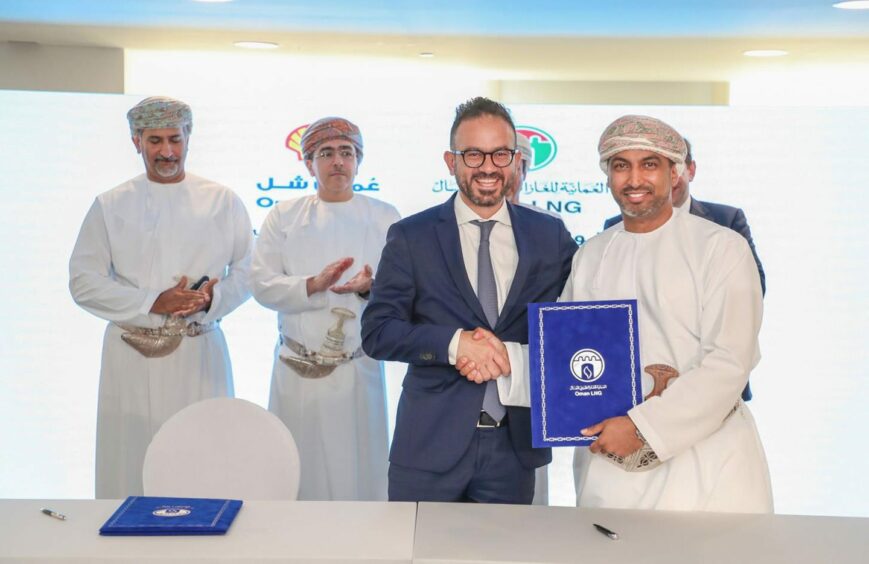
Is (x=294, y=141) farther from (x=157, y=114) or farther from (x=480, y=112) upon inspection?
(x=480, y=112)

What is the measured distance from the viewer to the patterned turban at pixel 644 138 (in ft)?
10.8

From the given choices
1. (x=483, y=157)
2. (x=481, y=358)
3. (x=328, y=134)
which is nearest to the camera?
(x=481, y=358)

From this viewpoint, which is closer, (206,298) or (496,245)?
(496,245)

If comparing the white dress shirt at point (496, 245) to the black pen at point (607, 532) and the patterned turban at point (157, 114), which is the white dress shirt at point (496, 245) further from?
the patterned turban at point (157, 114)

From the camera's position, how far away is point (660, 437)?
3170mm

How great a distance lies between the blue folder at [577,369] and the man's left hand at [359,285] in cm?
215

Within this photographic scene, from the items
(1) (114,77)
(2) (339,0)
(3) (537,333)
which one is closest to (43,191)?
→ (1) (114,77)

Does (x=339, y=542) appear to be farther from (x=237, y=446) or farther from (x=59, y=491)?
(x=59, y=491)

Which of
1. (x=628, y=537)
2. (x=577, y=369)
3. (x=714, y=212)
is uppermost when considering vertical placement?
(x=714, y=212)

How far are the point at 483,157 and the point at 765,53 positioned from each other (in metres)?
3.43

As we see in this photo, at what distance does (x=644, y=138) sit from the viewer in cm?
330

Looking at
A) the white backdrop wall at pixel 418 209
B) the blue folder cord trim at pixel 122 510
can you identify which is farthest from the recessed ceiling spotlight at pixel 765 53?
the blue folder cord trim at pixel 122 510

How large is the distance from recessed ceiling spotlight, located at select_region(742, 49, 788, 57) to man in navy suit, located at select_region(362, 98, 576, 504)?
125 inches

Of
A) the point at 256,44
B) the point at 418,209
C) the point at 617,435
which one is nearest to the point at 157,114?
the point at 256,44
